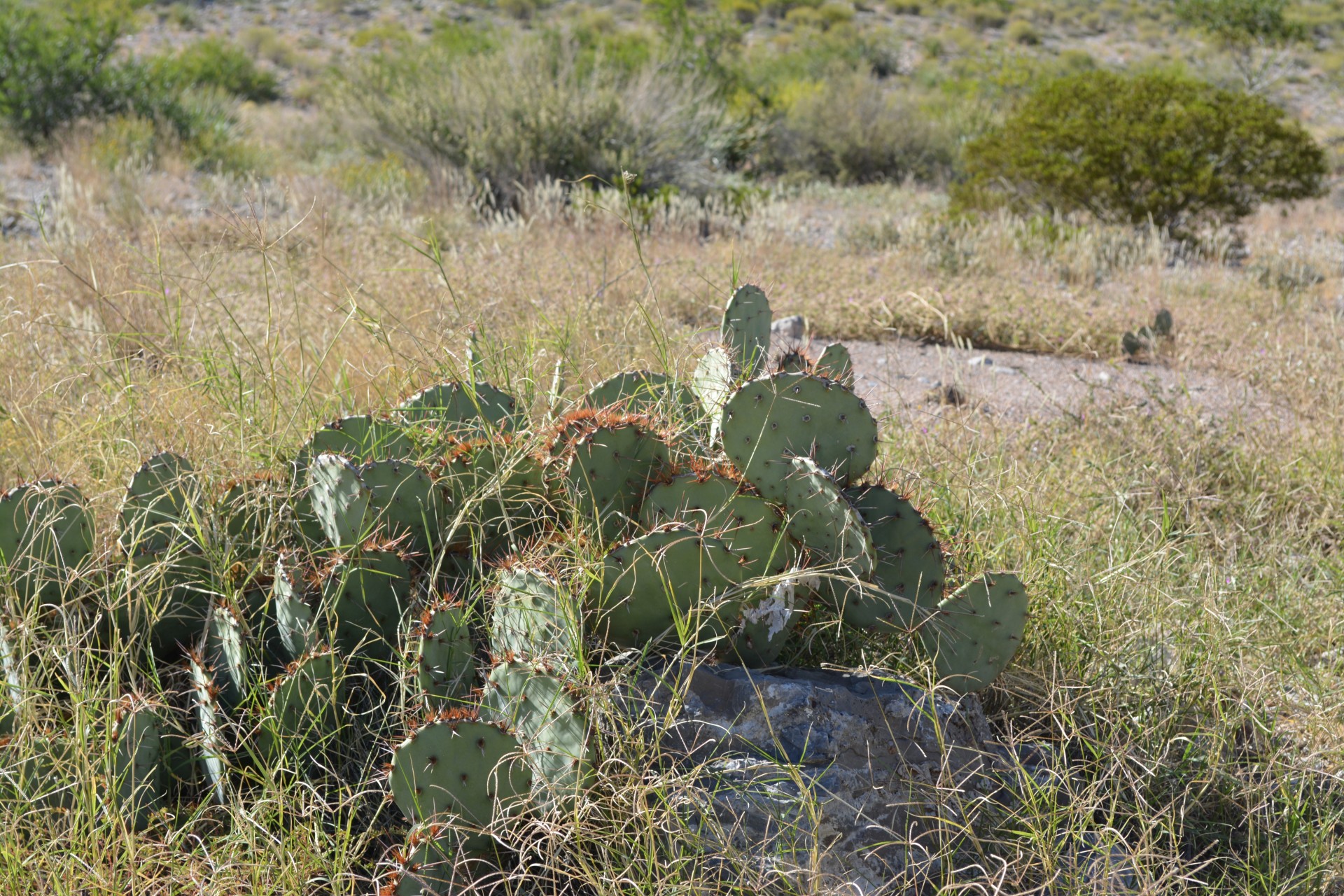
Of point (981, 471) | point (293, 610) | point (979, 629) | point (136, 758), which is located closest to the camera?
point (136, 758)

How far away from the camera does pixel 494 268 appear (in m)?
4.91

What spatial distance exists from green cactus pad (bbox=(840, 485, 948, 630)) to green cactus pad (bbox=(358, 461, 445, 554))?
83 centimetres

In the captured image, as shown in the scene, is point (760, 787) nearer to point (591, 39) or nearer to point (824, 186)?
point (824, 186)

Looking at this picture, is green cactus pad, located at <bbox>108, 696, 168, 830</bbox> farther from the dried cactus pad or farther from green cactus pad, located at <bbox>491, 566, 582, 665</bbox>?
green cactus pad, located at <bbox>491, 566, 582, 665</bbox>

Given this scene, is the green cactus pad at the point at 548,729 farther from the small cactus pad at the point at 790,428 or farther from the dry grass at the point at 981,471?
the small cactus pad at the point at 790,428

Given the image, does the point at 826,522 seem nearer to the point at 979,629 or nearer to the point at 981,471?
the point at 979,629

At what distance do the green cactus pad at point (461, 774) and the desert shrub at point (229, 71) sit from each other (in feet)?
61.3

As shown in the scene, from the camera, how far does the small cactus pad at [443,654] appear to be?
5.43 feet

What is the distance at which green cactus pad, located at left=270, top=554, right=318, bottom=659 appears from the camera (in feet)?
5.67

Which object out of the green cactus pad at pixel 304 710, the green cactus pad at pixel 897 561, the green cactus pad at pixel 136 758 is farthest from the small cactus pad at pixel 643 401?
the green cactus pad at pixel 136 758

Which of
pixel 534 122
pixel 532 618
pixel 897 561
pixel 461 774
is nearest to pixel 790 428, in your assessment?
pixel 897 561

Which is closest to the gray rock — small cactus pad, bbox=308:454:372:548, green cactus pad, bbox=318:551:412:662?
green cactus pad, bbox=318:551:412:662

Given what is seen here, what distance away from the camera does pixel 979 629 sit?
72.9 inches

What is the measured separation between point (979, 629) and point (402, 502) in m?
1.13
